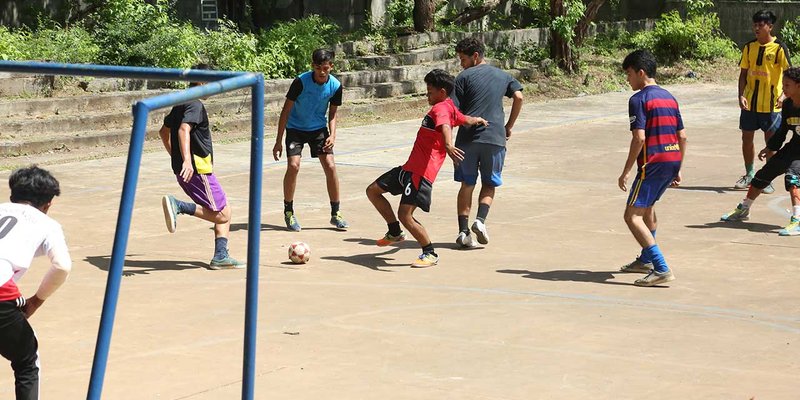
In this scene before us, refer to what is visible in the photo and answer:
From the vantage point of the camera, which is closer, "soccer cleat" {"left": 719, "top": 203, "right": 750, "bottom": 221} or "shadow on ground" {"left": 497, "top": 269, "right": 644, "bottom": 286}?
"shadow on ground" {"left": 497, "top": 269, "right": 644, "bottom": 286}

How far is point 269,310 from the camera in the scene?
838cm

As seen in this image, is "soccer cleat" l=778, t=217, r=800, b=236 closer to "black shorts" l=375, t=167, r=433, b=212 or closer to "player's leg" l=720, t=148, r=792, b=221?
"player's leg" l=720, t=148, r=792, b=221

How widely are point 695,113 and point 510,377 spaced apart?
53.0 feet

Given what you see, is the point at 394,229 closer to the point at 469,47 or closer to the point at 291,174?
the point at 291,174

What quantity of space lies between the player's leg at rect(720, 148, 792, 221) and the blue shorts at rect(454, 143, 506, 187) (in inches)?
104

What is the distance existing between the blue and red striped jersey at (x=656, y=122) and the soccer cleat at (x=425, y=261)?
Answer: 77.3 inches

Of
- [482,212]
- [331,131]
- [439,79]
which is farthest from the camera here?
[331,131]

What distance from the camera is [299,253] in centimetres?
985

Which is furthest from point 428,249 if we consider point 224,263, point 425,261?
point 224,263

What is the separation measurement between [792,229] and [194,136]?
5595mm

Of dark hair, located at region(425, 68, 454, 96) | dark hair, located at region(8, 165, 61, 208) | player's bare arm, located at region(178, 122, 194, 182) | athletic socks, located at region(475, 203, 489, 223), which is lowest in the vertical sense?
athletic socks, located at region(475, 203, 489, 223)

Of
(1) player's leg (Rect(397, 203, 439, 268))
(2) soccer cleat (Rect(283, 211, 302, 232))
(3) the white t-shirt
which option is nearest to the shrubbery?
(2) soccer cleat (Rect(283, 211, 302, 232))

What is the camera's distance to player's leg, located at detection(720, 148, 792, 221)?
11.4 metres

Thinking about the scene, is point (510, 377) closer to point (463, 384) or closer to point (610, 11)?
point (463, 384)
